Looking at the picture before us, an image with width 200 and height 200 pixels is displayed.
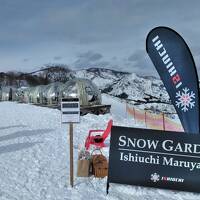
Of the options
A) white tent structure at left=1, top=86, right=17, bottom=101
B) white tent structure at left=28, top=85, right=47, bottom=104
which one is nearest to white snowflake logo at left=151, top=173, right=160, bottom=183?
white tent structure at left=28, top=85, right=47, bottom=104

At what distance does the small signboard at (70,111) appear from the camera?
8000 mm

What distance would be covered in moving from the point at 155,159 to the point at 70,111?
2.00 metres

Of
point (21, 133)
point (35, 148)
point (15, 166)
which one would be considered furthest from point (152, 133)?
point (21, 133)

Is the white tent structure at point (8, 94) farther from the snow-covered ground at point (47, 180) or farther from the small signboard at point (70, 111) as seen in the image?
the small signboard at point (70, 111)

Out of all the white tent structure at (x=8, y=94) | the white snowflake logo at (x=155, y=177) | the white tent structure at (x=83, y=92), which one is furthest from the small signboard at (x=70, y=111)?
the white tent structure at (x=8, y=94)

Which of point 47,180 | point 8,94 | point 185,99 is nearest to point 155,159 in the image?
point 185,99

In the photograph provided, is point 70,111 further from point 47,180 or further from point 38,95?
point 38,95

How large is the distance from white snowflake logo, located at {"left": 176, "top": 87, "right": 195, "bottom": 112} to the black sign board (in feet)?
4.45

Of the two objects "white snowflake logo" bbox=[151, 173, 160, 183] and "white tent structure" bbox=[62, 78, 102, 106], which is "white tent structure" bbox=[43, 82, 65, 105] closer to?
"white tent structure" bbox=[62, 78, 102, 106]

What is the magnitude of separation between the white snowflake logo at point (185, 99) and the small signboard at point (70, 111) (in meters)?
2.44

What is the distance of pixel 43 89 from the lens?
51.1 m

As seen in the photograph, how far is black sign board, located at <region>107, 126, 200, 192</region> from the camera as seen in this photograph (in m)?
7.62

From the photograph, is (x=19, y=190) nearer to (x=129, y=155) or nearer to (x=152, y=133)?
(x=129, y=155)

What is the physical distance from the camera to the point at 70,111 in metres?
8.03
